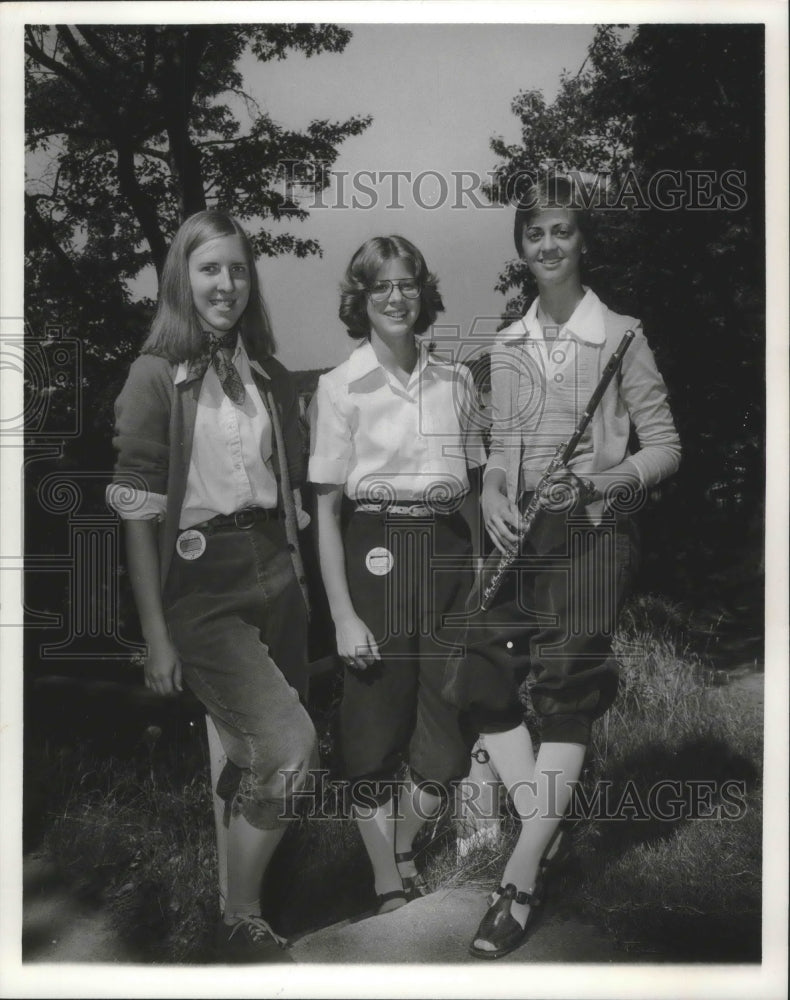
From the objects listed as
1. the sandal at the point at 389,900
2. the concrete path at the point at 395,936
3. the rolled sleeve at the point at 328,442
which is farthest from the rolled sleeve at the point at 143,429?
the sandal at the point at 389,900

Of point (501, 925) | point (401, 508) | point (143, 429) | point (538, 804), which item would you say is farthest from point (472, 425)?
point (501, 925)

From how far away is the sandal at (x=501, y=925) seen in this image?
386 cm

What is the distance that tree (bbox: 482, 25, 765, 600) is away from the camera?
12.7 ft

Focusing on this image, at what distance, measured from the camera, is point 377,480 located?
3758mm

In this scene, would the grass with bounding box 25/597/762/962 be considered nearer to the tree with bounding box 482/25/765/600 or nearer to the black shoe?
the black shoe

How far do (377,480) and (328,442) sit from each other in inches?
8.0

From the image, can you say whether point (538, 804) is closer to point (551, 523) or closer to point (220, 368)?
point (551, 523)

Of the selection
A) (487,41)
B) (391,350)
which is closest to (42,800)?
(391,350)

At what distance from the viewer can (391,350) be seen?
3818 mm

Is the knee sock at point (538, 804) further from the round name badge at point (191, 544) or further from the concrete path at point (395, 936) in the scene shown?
the round name badge at point (191, 544)

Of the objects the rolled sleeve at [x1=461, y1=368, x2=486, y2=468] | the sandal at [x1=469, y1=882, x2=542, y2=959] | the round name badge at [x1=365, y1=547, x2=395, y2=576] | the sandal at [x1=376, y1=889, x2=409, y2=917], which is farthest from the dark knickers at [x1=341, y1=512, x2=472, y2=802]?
the sandal at [x1=469, y1=882, x2=542, y2=959]

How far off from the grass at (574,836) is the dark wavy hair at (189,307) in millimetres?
1198

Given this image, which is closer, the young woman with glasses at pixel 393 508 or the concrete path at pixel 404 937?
the young woman with glasses at pixel 393 508

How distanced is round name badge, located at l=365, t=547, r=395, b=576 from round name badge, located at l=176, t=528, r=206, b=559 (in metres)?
0.53
